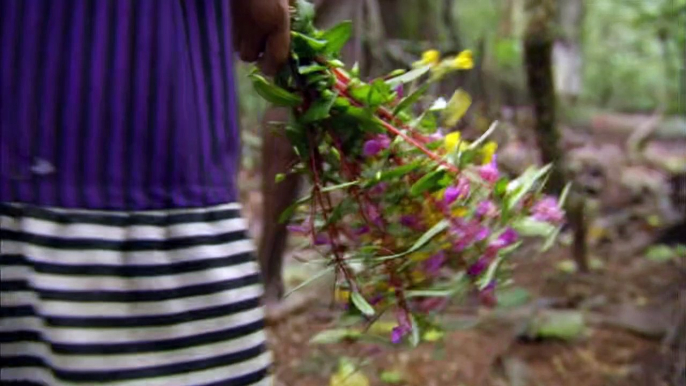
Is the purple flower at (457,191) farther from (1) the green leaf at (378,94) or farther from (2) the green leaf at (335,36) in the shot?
(2) the green leaf at (335,36)

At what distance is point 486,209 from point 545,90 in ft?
5.60

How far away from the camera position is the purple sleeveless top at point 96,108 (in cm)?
93

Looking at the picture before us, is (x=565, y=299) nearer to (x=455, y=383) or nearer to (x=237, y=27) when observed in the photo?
(x=455, y=383)

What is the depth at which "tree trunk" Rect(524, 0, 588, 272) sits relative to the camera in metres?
2.92


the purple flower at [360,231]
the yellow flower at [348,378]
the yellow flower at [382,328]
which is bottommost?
the yellow flower at [348,378]

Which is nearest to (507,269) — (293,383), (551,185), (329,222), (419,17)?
(329,222)

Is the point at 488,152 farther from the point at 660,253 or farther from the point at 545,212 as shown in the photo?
the point at 660,253

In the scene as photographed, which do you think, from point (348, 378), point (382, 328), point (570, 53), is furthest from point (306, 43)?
point (570, 53)

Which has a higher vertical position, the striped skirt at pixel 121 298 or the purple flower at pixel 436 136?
the purple flower at pixel 436 136

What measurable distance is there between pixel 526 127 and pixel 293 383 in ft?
10.5

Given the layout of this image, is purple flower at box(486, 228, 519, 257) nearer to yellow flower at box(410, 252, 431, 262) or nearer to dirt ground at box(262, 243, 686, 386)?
yellow flower at box(410, 252, 431, 262)

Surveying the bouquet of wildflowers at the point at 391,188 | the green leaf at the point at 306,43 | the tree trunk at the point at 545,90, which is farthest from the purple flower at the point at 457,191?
the tree trunk at the point at 545,90

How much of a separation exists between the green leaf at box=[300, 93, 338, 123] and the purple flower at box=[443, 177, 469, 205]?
0.86ft

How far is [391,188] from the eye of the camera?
134cm
